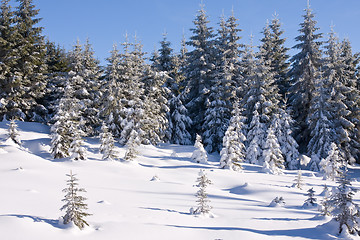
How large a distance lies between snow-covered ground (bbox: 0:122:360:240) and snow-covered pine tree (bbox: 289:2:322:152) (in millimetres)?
15050

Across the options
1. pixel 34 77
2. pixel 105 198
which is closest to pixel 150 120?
pixel 34 77

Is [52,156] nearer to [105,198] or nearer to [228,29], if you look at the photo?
[105,198]

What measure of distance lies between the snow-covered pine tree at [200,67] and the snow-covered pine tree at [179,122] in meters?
1.33

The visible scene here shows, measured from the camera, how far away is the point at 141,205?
32.4ft

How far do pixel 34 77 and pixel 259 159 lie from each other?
25586mm

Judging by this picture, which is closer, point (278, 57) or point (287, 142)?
point (287, 142)

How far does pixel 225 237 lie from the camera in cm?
714

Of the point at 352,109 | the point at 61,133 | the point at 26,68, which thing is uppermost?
the point at 26,68

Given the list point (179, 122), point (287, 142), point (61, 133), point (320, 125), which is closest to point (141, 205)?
point (61, 133)

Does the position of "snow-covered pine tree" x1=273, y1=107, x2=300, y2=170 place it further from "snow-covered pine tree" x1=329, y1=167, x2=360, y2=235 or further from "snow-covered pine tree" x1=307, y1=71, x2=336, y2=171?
"snow-covered pine tree" x1=329, y1=167, x2=360, y2=235

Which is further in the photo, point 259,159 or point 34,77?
point 34,77

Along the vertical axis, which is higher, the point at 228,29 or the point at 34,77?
the point at 228,29

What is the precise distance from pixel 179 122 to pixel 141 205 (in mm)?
25306

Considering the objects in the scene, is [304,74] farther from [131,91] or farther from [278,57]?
[131,91]
